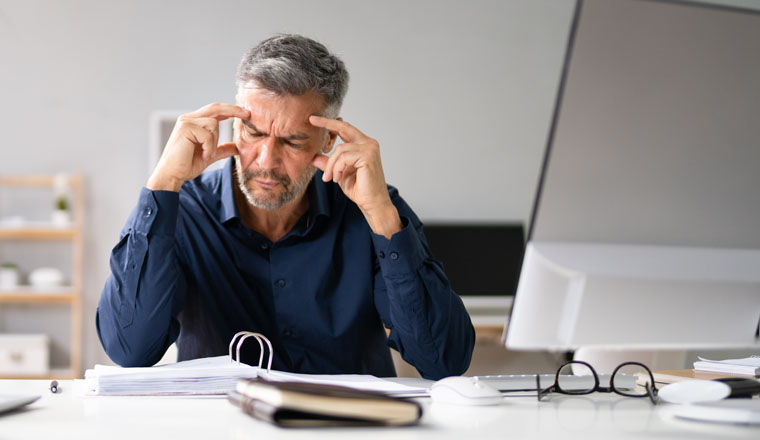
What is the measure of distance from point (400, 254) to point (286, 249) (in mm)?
322

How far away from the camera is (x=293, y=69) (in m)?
1.58

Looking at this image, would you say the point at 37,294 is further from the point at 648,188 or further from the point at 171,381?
the point at 648,188

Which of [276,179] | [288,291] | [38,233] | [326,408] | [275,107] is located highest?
[275,107]

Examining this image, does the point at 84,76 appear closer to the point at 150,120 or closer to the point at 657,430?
the point at 150,120

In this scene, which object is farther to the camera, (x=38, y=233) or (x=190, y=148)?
(x=38, y=233)

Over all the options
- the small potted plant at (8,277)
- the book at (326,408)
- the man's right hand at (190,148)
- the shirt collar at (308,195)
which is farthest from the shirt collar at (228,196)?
the small potted plant at (8,277)

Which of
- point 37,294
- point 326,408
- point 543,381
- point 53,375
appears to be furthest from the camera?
point 53,375

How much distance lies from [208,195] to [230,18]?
11.0ft

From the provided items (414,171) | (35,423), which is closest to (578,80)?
(35,423)

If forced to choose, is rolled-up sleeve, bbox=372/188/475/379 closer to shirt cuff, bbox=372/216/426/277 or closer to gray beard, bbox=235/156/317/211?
shirt cuff, bbox=372/216/426/277

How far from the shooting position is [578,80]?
0.82 metres

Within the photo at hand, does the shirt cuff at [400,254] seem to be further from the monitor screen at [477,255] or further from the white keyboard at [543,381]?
the monitor screen at [477,255]

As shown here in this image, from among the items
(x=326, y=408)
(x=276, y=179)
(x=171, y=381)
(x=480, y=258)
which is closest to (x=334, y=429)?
(x=326, y=408)

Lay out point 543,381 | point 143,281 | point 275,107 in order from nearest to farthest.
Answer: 1. point 543,381
2. point 143,281
3. point 275,107
